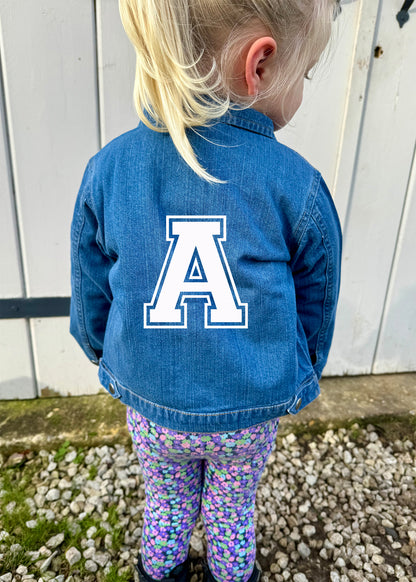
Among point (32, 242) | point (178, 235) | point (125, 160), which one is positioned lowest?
point (32, 242)

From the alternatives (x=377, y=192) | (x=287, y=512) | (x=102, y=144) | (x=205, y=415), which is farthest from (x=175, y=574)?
(x=377, y=192)

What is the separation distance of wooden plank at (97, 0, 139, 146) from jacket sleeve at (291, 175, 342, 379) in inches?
34.9

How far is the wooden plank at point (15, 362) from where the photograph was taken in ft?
5.69

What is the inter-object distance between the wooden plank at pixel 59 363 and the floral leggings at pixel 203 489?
805mm

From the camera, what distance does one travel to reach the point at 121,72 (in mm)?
1459

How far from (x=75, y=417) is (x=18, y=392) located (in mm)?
263

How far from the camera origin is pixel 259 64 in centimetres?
78

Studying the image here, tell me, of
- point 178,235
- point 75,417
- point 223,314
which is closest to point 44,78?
point 178,235

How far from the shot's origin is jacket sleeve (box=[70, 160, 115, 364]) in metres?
0.93

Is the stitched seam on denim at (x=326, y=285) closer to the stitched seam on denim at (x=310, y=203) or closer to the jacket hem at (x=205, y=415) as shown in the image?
the stitched seam on denim at (x=310, y=203)

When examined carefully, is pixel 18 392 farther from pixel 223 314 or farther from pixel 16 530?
pixel 223 314

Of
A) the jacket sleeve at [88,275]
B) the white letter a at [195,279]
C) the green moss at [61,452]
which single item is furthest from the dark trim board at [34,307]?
the white letter a at [195,279]

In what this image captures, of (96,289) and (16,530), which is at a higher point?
(96,289)

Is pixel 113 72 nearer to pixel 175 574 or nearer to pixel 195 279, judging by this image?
pixel 195 279
